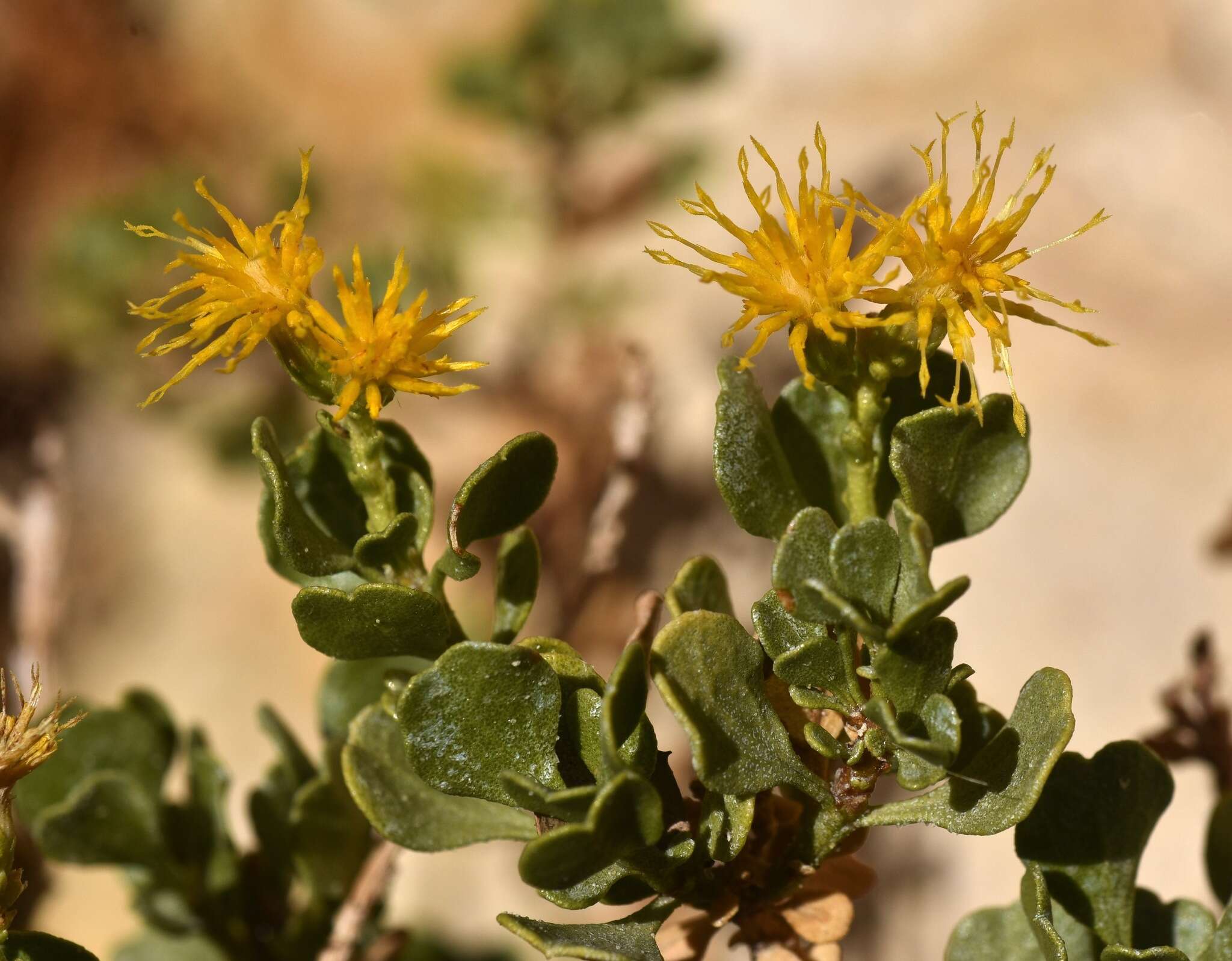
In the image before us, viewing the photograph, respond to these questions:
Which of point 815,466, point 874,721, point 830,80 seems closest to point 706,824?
point 874,721

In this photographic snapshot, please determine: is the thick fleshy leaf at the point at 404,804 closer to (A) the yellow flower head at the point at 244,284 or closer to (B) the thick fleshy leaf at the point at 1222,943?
(A) the yellow flower head at the point at 244,284

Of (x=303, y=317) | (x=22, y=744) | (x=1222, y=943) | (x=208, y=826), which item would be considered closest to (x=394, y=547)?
(x=303, y=317)

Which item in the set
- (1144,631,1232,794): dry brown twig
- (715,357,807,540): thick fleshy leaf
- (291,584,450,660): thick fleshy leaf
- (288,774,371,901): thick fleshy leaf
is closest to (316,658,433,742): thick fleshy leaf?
(288,774,371,901): thick fleshy leaf

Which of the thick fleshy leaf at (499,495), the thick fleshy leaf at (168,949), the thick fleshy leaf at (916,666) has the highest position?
the thick fleshy leaf at (499,495)

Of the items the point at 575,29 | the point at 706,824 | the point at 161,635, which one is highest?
the point at 575,29

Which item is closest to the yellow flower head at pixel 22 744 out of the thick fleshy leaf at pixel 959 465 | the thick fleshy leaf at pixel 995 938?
the thick fleshy leaf at pixel 959 465

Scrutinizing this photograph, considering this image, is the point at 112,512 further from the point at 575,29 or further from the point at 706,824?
the point at 706,824

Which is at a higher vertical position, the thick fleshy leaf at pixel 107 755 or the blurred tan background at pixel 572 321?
the blurred tan background at pixel 572 321

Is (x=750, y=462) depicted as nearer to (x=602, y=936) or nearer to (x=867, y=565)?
(x=867, y=565)
